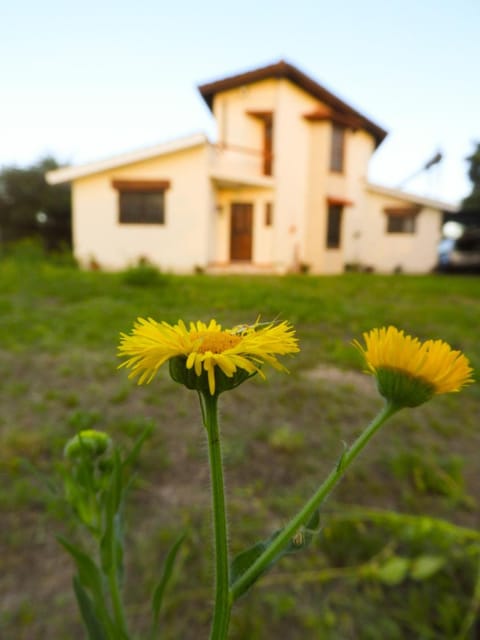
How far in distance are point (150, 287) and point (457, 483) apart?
5580 mm

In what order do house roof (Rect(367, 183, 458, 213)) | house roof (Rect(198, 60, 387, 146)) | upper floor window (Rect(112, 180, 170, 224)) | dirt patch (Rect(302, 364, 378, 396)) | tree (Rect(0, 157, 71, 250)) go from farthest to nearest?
tree (Rect(0, 157, 71, 250)) < house roof (Rect(367, 183, 458, 213)) < house roof (Rect(198, 60, 387, 146)) < upper floor window (Rect(112, 180, 170, 224)) < dirt patch (Rect(302, 364, 378, 396))

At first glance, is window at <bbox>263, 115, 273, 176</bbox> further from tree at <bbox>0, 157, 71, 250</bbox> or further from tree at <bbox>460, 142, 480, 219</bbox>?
tree at <bbox>460, 142, 480, 219</bbox>

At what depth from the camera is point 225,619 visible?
0.34 metres

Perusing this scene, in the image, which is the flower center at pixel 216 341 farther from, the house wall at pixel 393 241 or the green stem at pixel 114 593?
the house wall at pixel 393 241

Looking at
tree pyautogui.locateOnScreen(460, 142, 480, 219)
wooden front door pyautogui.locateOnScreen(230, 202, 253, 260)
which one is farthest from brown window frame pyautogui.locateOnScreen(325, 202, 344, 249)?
tree pyautogui.locateOnScreen(460, 142, 480, 219)

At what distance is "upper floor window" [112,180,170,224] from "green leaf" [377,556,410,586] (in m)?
12.3

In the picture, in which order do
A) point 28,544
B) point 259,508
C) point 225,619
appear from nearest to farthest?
1. point 225,619
2. point 28,544
3. point 259,508

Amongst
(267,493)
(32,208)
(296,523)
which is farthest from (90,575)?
(32,208)

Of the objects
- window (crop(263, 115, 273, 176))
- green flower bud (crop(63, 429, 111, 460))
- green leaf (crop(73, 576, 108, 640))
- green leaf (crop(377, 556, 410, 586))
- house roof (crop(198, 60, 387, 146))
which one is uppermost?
house roof (crop(198, 60, 387, 146))

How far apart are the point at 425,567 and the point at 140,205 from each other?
12800 millimetres

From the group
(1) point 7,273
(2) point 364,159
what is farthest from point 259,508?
(2) point 364,159

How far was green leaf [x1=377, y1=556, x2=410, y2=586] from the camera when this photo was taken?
1.47 meters

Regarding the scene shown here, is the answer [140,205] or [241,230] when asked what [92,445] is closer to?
[140,205]

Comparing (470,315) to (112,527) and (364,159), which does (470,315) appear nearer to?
(112,527)
